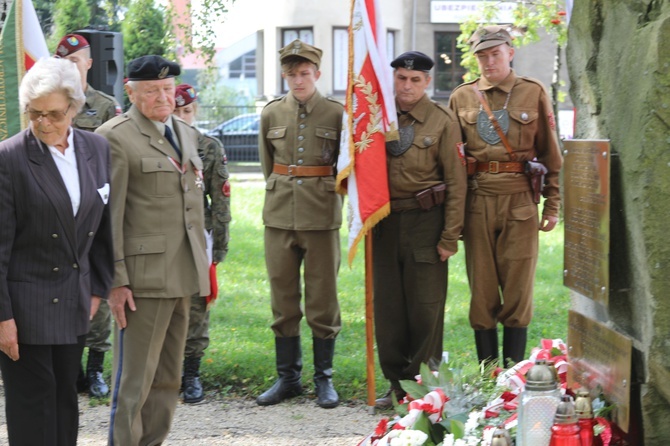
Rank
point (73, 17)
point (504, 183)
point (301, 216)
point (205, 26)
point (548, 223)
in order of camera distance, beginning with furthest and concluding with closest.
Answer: point (73, 17) < point (205, 26) < point (301, 216) < point (548, 223) < point (504, 183)

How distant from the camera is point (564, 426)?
353cm

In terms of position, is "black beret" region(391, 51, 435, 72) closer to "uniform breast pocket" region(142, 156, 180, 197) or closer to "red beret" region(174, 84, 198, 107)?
"red beret" region(174, 84, 198, 107)

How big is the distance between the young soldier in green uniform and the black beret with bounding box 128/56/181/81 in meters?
1.20

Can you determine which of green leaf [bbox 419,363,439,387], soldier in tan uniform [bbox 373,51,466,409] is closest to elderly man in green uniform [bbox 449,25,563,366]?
soldier in tan uniform [bbox 373,51,466,409]

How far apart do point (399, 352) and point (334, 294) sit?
0.55 m

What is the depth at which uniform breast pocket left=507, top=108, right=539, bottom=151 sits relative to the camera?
19.2 ft

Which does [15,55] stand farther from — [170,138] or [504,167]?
[504,167]

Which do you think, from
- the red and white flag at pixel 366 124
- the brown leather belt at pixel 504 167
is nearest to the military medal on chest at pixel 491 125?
the brown leather belt at pixel 504 167

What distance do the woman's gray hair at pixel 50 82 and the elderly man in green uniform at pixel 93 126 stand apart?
2520mm

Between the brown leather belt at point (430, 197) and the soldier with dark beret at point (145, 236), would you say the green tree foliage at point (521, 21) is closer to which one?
the brown leather belt at point (430, 197)

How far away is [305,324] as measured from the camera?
8.41 m

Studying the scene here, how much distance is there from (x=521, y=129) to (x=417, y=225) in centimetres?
80

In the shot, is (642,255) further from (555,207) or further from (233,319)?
(233,319)

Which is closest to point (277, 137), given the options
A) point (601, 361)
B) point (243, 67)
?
point (601, 361)
